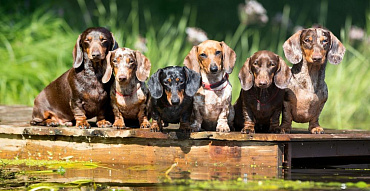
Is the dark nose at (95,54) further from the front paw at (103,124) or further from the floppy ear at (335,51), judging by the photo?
the floppy ear at (335,51)

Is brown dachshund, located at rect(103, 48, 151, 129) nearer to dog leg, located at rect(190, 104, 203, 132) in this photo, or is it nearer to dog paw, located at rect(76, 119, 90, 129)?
dog paw, located at rect(76, 119, 90, 129)

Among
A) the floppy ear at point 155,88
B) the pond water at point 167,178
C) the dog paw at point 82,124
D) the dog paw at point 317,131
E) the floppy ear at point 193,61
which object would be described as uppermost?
the floppy ear at point 193,61

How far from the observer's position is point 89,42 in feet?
20.2

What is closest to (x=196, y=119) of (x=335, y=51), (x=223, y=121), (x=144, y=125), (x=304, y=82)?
(x=223, y=121)

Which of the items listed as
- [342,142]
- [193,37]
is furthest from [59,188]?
[193,37]

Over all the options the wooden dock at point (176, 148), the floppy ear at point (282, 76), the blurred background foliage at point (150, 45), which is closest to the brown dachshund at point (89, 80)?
the wooden dock at point (176, 148)

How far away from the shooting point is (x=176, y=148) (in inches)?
224

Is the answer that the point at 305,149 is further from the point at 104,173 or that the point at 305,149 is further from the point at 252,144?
the point at 104,173

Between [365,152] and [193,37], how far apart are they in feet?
11.4

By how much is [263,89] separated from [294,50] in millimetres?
448

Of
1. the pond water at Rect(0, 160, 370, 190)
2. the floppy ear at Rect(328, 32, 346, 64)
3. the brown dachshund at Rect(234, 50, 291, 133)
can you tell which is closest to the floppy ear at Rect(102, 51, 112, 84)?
the pond water at Rect(0, 160, 370, 190)

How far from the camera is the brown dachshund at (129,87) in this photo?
597 cm

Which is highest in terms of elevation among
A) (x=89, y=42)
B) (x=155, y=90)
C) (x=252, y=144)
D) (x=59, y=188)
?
(x=89, y=42)

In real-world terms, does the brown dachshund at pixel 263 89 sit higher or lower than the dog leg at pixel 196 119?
higher
